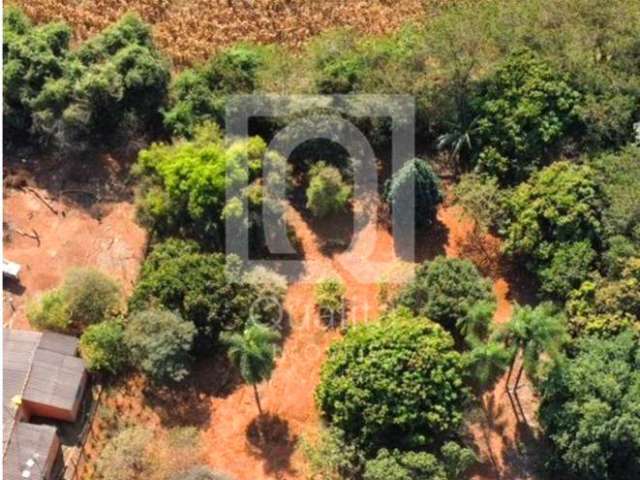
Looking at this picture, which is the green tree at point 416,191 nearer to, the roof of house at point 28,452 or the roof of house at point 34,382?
the roof of house at point 34,382

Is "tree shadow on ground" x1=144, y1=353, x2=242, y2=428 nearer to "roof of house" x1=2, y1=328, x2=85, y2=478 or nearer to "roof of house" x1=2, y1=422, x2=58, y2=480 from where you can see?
"roof of house" x1=2, y1=328, x2=85, y2=478

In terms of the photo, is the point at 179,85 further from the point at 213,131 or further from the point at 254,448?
the point at 254,448

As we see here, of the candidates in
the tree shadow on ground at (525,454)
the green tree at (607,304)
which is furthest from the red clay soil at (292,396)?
the green tree at (607,304)

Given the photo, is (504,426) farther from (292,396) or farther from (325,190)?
(325,190)

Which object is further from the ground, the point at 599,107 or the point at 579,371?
the point at 599,107

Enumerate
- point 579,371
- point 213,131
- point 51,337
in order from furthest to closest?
point 213,131
point 51,337
point 579,371

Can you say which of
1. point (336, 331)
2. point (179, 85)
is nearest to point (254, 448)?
point (336, 331)
